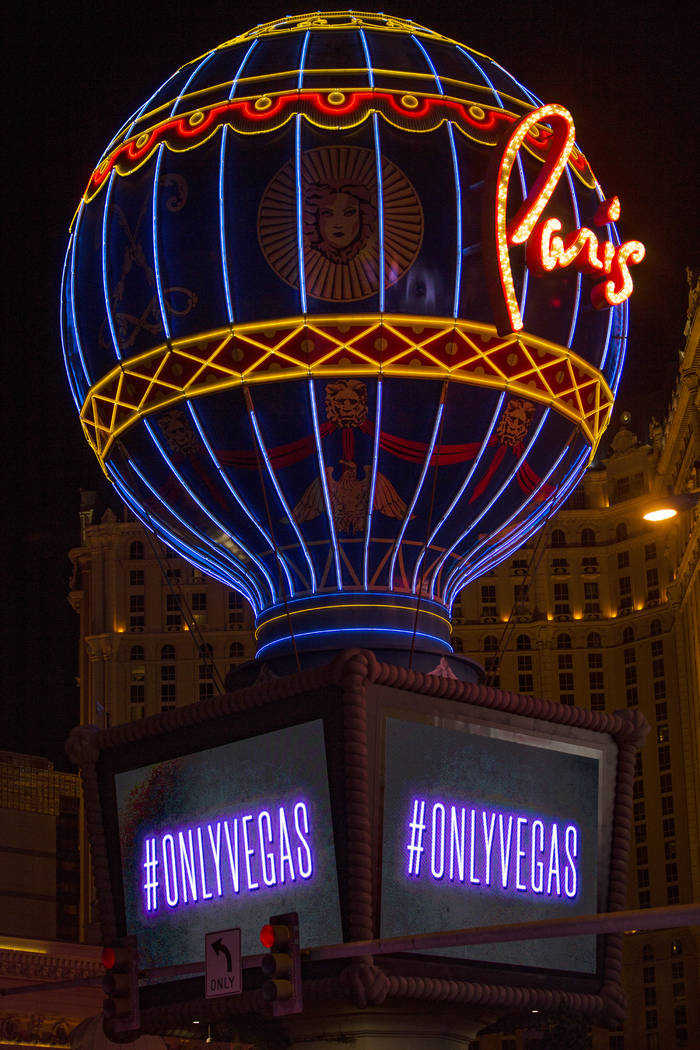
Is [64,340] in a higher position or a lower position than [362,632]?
higher

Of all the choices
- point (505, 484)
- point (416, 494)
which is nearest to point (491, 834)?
point (416, 494)

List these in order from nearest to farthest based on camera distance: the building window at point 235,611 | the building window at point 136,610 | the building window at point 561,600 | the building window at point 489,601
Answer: the building window at point 235,611 → the building window at point 489,601 → the building window at point 136,610 → the building window at point 561,600

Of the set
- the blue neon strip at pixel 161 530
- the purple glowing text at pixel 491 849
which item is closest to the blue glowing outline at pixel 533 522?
the blue neon strip at pixel 161 530

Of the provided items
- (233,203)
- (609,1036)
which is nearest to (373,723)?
(233,203)

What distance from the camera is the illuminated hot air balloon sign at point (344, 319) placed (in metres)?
25.2

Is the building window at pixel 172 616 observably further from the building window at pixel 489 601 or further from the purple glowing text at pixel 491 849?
the purple glowing text at pixel 491 849

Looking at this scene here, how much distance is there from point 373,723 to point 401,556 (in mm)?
3262

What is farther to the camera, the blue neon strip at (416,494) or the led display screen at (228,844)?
the blue neon strip at (416,494)

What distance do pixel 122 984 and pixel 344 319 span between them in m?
9.24

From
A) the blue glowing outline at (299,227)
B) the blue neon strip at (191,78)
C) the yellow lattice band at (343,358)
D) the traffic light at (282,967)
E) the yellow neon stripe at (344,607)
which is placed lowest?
the traffic light at (282,967)

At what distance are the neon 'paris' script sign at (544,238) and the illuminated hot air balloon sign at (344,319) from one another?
0.12 ft

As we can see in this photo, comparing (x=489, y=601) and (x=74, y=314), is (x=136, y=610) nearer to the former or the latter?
(x=489, y=601)

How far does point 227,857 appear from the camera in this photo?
24.7 m

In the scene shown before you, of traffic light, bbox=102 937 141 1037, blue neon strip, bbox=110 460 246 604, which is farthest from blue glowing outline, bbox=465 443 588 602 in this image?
traffic light, bbox=102 937 141 1037
